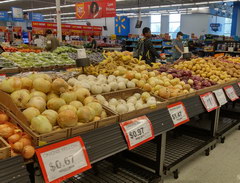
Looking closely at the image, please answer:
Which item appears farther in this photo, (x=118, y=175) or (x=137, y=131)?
(x=118, y=175)

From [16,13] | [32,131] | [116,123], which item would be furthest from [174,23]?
[32,131]

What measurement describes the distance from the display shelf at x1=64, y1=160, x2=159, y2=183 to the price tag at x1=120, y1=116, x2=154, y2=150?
25.8 inches

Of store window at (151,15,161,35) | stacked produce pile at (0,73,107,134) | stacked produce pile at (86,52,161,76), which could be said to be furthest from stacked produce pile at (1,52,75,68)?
store window at (151,15,161,35)

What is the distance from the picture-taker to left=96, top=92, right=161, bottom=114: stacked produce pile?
79.5 inches

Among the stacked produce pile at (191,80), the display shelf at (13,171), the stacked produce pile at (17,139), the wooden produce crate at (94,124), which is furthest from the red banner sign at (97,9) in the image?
the display shelf at (13,171)

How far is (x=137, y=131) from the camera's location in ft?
6.01

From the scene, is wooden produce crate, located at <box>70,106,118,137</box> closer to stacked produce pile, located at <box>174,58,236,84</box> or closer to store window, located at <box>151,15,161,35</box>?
stacked produce pile, located at <box>174,58,236,84</box>

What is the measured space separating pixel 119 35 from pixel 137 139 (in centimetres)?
1664

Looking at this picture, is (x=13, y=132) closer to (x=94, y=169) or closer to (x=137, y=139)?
(x=137, y=139)

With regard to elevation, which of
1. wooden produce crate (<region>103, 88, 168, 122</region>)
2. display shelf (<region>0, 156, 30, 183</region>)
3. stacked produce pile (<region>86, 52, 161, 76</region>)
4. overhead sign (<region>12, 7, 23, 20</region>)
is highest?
overhead sign (<region>12, 7, 23, 20</region>)

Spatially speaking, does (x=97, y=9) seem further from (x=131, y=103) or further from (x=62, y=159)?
(x=62, y=159)

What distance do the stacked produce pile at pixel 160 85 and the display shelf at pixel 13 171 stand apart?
1547 millimetres

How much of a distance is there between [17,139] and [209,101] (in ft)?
7.59

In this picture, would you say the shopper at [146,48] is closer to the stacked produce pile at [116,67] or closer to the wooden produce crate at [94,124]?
the stacked produce pile at [116,67]
